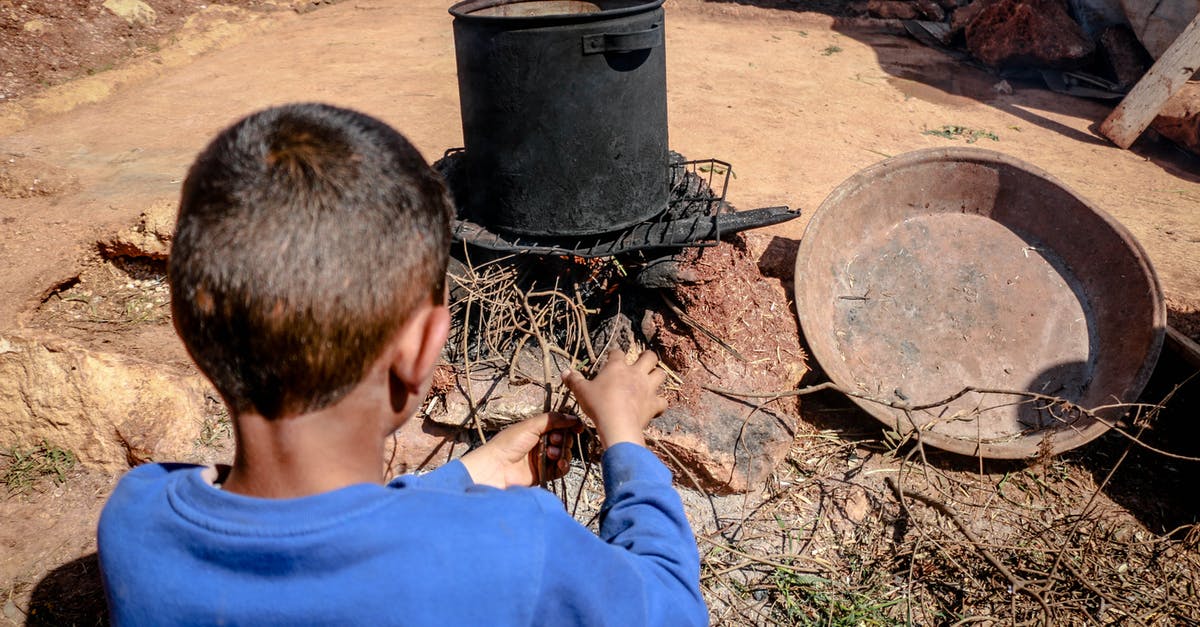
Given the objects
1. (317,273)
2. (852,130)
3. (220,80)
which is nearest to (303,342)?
(317,273)

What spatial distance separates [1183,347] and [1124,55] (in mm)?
6312

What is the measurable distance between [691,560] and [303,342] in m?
0.86

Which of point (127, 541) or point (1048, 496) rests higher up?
point (127, 541)

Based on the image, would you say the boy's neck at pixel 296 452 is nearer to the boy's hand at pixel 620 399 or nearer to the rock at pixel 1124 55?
the boy's hand at pixel 620 399

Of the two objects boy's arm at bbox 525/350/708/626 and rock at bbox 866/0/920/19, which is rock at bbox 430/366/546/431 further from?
rock at bbox 866/0/920/19

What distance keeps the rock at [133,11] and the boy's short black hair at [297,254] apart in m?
10.2

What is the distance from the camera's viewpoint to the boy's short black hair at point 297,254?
1.01 m

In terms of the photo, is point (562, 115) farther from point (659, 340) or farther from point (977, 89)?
point (977, 89)

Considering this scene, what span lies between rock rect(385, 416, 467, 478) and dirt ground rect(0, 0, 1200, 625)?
108 centimetres

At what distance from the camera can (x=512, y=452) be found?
2021 millimetres

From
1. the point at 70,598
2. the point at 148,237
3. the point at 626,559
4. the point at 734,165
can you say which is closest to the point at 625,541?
the point at 626,559

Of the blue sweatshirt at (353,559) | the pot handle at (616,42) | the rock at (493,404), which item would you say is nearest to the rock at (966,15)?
the pot handle at (616,42)

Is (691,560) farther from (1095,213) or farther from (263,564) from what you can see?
(1095,213)

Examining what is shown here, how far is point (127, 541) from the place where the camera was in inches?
42.6
